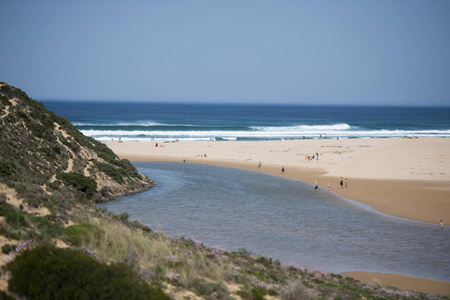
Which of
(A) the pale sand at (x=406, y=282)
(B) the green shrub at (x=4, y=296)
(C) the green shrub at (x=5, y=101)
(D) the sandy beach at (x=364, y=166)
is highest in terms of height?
(C) the green shrub at (x=5, y=101)

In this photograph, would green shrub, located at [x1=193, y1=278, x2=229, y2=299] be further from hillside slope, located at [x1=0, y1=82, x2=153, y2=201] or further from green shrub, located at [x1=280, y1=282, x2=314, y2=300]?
hillside slope, located at [x1=0, y1=82, x2=153, y2=201]

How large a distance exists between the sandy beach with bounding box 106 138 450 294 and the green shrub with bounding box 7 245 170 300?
362 inches

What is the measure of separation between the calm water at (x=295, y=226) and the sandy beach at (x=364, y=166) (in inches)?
57.8

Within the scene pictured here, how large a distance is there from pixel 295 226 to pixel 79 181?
474 inches

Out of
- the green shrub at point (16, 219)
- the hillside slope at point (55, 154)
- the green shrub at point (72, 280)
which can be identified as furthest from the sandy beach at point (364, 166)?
the hillside slope at point (55, 154)

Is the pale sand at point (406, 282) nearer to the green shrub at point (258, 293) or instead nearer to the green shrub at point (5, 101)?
the green shrub at point (258, 293)

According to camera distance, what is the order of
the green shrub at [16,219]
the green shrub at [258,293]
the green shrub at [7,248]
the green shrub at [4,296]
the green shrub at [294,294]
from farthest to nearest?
the green shrub at [16,219] → the green shrub at [294,294] → the green shrub at [258,293] → the green shrub at [7,248] → the green shrub at [4,296]

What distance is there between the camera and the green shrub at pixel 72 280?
22.9 ft

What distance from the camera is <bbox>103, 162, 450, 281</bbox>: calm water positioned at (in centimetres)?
1550

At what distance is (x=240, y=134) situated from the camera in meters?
82.1

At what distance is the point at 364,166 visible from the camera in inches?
1529

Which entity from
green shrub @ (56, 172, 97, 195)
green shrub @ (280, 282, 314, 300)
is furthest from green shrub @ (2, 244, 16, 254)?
green shrub @ (56, 172, 97, 195)

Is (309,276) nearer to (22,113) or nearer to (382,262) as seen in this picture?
(382,262)

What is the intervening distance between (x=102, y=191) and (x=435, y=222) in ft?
62.0
